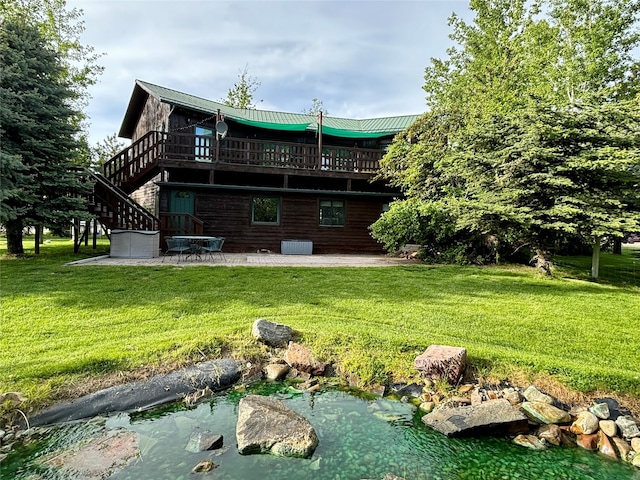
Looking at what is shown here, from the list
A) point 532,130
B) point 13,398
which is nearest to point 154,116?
point 532,130

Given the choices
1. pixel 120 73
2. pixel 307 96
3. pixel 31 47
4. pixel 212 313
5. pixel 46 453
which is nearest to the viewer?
pixel 46 453

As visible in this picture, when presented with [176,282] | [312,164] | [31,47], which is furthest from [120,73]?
[176,282]

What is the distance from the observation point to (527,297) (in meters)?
7.32

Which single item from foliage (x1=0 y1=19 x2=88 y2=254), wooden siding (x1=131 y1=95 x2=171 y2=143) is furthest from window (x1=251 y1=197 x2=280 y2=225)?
foliage (x1=0 y1=19 x2=88 y2=254)

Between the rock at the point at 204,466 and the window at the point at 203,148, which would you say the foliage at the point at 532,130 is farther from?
the rock at the point at 204,466

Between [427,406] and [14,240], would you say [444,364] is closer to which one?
[427,406]

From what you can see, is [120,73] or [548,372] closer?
[548,372]

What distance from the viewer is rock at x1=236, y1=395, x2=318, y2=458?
122 inches

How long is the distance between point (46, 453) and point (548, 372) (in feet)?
15.8

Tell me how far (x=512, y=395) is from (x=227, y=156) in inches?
498

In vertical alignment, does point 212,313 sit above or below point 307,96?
below

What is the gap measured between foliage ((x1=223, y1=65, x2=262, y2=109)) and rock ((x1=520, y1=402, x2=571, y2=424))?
1285 inches

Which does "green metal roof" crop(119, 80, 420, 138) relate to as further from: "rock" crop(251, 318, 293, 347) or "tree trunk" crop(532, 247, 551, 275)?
"rock" crop(251, 318, 293, 347)

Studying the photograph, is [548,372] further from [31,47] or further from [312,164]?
[31,47]
